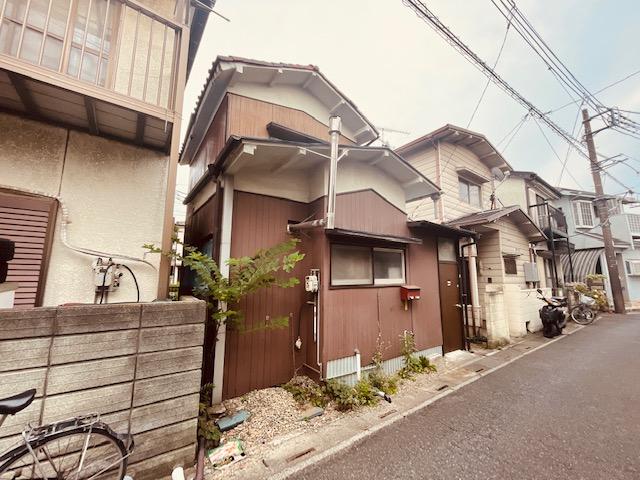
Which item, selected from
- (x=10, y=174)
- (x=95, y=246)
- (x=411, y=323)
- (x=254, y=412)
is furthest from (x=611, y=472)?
(x=10, y=174)

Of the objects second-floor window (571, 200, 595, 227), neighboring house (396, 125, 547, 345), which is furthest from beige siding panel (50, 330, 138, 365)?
second-floor window (571, 200, 595, 227)

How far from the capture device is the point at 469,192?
11.0 metres

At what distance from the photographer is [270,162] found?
15.3 ft

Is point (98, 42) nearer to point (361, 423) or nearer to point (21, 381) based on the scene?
point (21, 381)

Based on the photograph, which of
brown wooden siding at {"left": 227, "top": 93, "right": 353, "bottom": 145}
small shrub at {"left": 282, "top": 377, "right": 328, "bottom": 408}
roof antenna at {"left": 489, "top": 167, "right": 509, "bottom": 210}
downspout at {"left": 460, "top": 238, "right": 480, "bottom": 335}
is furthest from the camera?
roof antenna at {"left": 489, "top": 167, "right": 509, "bottom": 210}

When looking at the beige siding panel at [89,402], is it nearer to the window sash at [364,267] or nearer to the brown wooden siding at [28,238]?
the brown wooden siding at [28,238]

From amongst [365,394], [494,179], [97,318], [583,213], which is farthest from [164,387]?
[583,213]

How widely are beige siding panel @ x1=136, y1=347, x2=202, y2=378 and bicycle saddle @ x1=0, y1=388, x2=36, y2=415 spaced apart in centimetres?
72

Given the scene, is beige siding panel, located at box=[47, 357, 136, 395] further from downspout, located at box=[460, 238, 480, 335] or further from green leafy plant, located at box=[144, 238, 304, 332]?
downspout, located at box=[460, 238, 480, 335]

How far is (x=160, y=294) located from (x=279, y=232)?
2293 millimetres

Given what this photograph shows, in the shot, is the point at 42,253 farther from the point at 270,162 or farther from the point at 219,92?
the point at 219,92

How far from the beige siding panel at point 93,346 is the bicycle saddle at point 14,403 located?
0.36 m

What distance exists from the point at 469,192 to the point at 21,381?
42.6 feet

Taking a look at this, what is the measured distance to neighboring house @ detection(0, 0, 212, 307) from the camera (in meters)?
2.98
